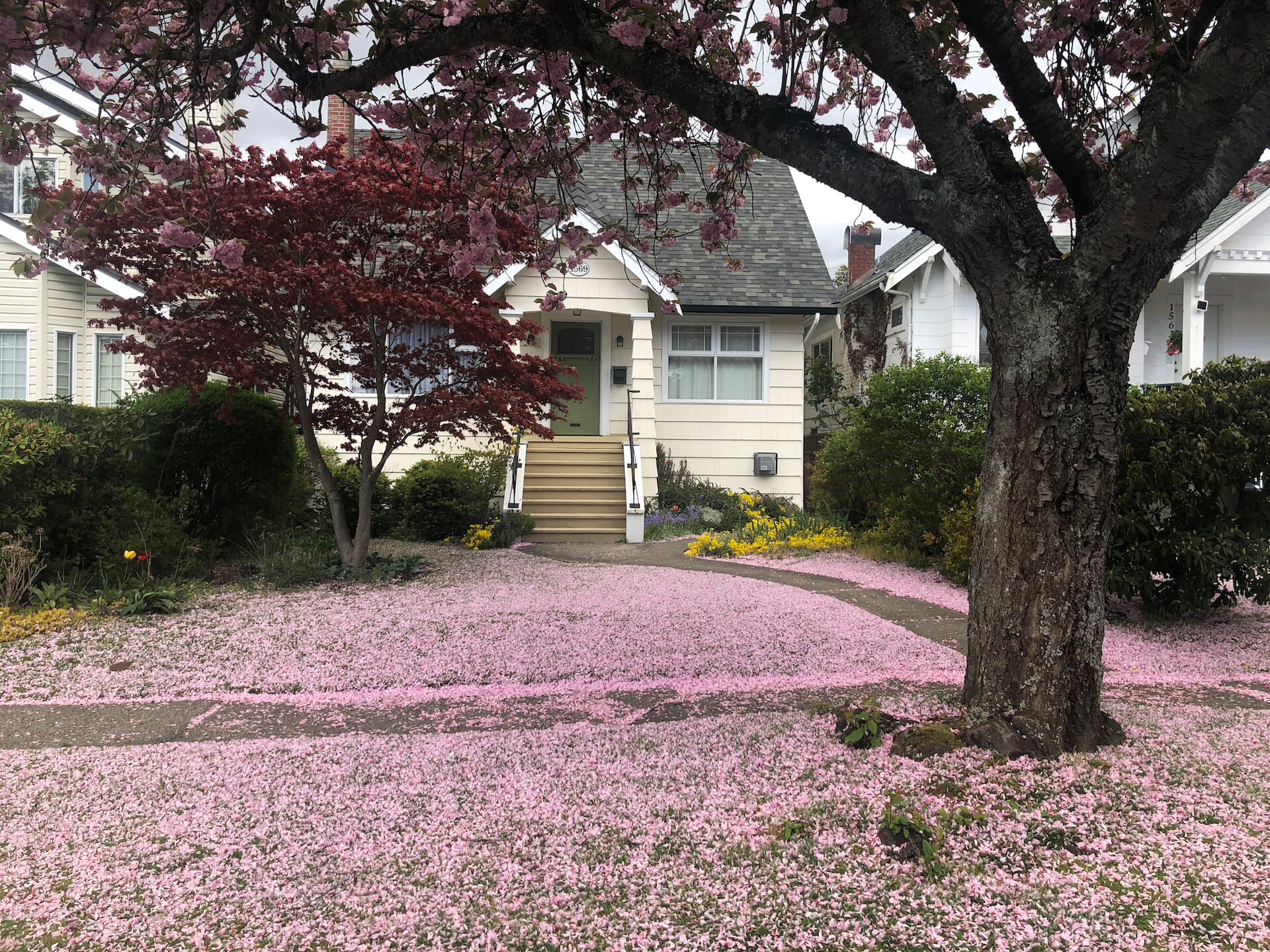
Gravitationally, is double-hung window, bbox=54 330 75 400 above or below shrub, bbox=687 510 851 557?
above

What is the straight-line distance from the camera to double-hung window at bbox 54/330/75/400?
48.2ft

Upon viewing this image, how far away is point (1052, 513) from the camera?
349 centimetres

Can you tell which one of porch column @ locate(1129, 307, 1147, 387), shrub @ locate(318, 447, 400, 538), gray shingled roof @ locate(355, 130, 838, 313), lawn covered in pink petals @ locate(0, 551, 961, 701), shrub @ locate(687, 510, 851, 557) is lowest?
lawn covered in pink petals @ locate(0, 551, 961, 701)

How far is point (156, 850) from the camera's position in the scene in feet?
9.94

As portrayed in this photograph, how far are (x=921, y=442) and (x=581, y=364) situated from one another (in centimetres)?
767

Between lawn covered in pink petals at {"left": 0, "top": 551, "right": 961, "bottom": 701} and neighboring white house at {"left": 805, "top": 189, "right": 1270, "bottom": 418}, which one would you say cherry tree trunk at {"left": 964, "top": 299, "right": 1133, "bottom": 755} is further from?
neighboring white house at {"left": 805, "top": 189, "right": 1270, "bottom": 418}

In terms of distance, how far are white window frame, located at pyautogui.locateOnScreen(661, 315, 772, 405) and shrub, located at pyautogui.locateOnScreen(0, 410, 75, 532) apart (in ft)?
33.5

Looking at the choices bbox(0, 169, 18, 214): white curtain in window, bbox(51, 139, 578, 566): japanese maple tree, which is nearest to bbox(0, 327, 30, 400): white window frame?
bbox(0, 169, 18, 214): white curtain in window

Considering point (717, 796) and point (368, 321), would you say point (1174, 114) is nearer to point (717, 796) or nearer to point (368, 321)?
point (717, 796)

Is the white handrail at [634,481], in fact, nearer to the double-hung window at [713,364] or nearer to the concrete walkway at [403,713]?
the double-hung window at [713,364]

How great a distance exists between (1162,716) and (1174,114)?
302 centimetres

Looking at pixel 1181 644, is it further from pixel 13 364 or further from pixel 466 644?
pixel 13 364

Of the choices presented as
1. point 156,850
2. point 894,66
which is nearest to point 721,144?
point 894,66

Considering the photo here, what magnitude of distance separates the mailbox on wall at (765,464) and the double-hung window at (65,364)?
13.0 m
